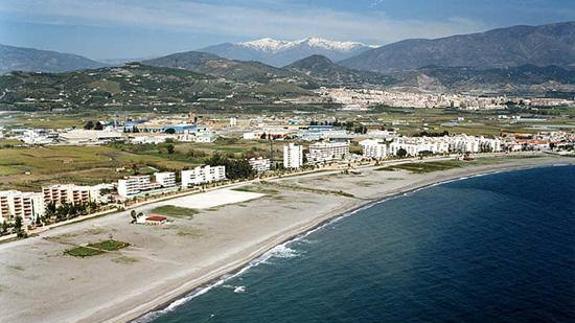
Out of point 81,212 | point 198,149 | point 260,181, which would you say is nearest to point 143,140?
point 198,149

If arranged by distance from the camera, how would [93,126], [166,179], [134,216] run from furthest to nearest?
[93,126]
[166,179]
[134,216]

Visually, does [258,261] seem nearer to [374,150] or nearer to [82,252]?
[82,252]

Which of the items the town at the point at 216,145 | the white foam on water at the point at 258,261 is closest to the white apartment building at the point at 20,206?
the town at the point at 216,145

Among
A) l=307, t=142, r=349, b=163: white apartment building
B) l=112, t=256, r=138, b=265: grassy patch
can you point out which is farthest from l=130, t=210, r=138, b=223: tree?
l=307, t=142, r=349, b=163: white apartment building

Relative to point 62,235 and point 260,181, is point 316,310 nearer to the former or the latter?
point 62,235

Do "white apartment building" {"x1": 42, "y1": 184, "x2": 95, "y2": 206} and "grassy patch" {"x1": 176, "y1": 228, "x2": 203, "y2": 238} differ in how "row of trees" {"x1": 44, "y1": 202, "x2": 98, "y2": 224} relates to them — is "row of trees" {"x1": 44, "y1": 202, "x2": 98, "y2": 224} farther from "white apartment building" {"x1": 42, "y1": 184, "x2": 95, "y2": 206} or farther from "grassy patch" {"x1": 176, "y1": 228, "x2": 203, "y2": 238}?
"grassy patch" {"x1": 176, "y1": 228, "x2": 203, "y2": 238}

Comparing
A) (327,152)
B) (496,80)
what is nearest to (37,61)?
(496,80)
